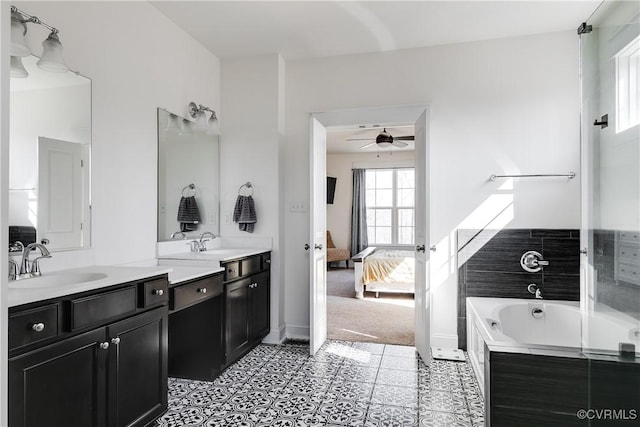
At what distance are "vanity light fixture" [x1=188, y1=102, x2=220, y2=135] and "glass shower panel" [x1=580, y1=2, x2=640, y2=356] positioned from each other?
2.80 m

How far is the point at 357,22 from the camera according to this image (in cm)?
311

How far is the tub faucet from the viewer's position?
3242 millimetres

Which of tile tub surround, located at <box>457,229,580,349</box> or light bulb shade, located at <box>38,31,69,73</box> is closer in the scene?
light bulb shade, located at <box>38,31,69,73</box>

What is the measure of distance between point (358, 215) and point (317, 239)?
494 centimetres

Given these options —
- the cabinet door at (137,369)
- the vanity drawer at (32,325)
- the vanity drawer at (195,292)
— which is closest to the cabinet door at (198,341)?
the vanity drawer at (195,292)

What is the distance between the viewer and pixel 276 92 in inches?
146

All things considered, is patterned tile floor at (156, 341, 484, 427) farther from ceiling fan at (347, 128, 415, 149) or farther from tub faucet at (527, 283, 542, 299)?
ceiling fan at (347, 128, 415, 149)

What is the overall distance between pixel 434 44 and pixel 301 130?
4.75 ft

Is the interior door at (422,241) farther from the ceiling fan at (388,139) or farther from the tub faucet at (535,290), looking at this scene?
the ceiling fan at (388,139)

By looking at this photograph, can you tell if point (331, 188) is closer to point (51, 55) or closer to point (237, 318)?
point (237, 318)

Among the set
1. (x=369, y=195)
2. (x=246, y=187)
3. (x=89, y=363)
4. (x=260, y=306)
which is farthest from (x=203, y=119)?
(x=369, y=195)

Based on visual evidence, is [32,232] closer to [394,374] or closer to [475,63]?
[394,374]

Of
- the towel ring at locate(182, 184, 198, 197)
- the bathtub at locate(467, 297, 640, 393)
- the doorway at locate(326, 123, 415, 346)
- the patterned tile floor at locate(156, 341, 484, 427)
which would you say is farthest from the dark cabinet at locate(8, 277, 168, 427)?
the doorway at locate(326, 123, 415, 346)

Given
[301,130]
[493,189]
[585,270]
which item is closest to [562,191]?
[493,189]
